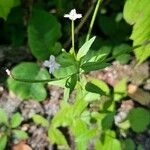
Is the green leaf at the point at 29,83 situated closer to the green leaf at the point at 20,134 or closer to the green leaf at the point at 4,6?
the green leaf at the point at 20,134

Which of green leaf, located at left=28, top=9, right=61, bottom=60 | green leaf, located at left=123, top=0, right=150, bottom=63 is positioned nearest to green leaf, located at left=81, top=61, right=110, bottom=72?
green leaf, located at left=123, top=0, right=150, bottom=63

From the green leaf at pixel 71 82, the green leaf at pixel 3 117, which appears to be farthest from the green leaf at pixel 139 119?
the green leaf at pixel 71 82

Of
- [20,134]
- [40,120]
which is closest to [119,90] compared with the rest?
[40,120]

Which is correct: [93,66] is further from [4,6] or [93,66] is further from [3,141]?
[3,141]

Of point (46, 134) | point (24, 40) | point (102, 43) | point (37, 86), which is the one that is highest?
point (24, 40)

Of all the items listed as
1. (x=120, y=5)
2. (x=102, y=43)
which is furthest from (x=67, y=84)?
(x=120, y=5)

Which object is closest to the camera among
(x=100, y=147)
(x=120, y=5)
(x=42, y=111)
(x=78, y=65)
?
(x=78, y=65)

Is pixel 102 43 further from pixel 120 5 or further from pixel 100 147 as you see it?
pixel 100 147
